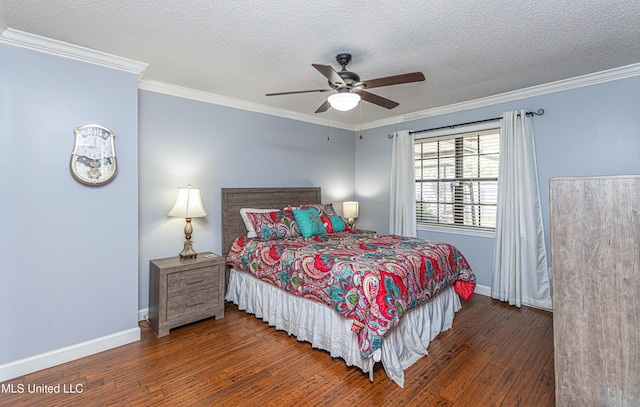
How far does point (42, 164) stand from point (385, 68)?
118 inches

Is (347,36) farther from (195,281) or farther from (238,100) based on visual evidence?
(195,281)

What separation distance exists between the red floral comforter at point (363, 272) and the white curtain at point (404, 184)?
1121 millimetres

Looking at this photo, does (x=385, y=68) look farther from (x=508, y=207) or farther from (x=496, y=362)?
(x=496, y=362)

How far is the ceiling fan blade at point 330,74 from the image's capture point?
2.14 m

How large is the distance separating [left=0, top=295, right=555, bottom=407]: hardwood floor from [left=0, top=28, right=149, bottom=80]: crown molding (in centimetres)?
246

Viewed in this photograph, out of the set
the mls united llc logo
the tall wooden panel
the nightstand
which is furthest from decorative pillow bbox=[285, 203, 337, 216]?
the tall wooden panel

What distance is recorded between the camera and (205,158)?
365 cm

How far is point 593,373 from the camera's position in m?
1.40

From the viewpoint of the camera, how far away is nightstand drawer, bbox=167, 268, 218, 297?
2.88m

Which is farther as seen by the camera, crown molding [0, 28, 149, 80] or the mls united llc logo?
crown molding [0, 28, 149, 80]

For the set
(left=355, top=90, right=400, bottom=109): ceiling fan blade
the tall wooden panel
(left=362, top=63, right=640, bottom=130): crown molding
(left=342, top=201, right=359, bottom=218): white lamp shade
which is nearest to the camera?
the tall wooden panel

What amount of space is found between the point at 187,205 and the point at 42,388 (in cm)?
173

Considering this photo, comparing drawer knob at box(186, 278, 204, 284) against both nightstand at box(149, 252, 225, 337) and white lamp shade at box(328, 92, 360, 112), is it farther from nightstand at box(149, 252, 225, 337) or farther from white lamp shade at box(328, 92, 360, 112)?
white lamp shade at box(328, 92, 360, 112)

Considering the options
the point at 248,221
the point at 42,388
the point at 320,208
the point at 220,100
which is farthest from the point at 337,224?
the point at 42,388
